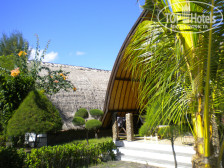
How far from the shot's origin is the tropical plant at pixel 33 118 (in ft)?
19.5

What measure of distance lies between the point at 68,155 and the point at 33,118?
1.72 m

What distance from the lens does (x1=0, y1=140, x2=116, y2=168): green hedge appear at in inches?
238

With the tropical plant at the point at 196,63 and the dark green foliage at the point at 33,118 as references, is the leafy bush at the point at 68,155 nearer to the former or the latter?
the dark green foliage at the point at 33,118

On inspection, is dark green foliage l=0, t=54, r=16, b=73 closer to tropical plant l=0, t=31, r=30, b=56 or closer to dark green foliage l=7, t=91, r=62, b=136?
dark green foliage l=7, t=91, r=62, b=136

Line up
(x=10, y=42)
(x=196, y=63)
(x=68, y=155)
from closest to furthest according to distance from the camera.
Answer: (x=196, y=63), (x=68, y=155), (x=10, y=42)

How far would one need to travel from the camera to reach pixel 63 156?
21.7 ft

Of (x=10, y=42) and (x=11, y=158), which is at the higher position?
(x=10, y=42)

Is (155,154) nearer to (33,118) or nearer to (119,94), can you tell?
(119,94)

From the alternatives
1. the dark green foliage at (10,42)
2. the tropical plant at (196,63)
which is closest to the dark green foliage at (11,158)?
the tropical plant at (196,63)

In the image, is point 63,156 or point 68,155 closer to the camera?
point 63,156

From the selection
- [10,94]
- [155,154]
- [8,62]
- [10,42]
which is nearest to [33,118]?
[10,94]

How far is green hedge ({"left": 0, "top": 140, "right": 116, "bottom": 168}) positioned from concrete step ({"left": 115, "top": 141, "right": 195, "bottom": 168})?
67 cm

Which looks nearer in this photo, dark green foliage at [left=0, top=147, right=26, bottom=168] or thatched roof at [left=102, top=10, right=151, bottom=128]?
dark green foliage at [left=0, top=147, right=26, bottom=168]

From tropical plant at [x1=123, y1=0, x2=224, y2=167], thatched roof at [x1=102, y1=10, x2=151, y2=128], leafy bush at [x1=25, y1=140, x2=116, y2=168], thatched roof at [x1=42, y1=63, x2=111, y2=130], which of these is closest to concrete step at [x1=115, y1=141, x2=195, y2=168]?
leafy bush at [x1=25, y1=140, x2=116, y2=168]
